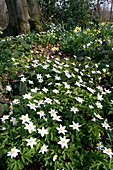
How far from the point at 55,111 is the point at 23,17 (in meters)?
4.00

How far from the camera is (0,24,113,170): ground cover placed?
7.47 feet

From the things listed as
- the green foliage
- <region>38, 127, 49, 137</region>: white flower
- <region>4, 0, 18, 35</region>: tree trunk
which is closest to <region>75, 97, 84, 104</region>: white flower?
<region>38, 127, 49, 137</region>: white flower

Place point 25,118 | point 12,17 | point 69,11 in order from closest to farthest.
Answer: point 25,118 < point 12,17 < point 69,11

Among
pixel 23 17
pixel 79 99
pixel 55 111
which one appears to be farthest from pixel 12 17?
pixel 55 111

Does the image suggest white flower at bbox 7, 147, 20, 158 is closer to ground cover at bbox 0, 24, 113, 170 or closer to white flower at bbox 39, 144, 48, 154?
ground cover at bbox 0, 24, 113, 170

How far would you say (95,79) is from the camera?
3.66 meters

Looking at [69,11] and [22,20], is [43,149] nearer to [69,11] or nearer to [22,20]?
[22,20]

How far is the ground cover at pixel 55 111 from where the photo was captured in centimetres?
228

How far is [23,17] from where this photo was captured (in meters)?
6.20

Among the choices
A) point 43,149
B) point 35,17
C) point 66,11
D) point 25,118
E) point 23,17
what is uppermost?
point 25,118

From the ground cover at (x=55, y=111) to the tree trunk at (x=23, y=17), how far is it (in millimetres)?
1985

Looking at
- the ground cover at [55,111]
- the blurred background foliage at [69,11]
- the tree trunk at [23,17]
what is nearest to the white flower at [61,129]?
the ground cover at [55,111]

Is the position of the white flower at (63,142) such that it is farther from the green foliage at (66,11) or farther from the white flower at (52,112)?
the green foliage at (66,11)

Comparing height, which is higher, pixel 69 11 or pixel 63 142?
pixel 63 142
